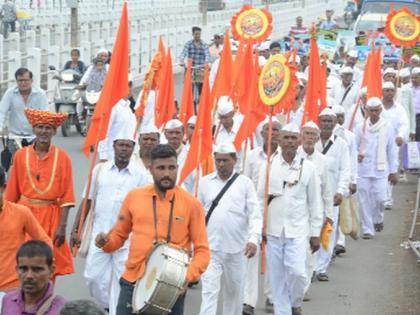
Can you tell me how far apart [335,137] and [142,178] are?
378cm

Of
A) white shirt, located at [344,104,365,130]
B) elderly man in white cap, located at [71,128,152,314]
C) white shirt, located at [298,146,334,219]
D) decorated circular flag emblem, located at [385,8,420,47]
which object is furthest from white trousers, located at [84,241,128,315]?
decorated circular flag emblem, located at [385,8,420,47]

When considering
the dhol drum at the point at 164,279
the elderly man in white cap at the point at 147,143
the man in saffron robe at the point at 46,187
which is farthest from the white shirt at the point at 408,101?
the dhol drum at the point at 164,279

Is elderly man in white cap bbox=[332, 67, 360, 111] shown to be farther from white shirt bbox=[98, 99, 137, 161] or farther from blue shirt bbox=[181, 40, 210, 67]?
blue shirt bbox=[181, 40, 210, 67]

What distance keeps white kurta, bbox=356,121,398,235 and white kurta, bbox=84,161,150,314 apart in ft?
19.5

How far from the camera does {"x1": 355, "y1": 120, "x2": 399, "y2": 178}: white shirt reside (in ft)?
52.4

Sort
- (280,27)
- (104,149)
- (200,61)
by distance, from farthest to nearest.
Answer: (280,27) < (200,61) < (104,149)

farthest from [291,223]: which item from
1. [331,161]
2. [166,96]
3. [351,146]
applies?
[166,96]

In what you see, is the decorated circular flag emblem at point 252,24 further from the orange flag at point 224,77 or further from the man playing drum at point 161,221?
the man playing drum at point 161,221

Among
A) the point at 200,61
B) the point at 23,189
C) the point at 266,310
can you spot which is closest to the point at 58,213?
the point at 23,189

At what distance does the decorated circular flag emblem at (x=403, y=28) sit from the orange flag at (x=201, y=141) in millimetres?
12652

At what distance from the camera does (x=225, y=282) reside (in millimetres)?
10695

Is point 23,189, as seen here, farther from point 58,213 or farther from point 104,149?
point 104,149

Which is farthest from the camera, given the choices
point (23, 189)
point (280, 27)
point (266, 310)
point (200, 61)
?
point (280, 27)

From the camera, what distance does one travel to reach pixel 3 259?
27.5ft
